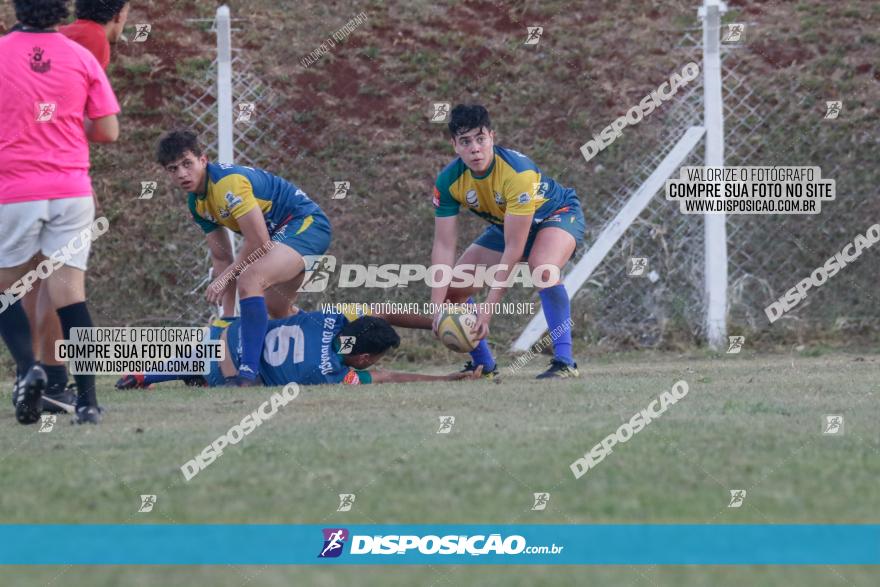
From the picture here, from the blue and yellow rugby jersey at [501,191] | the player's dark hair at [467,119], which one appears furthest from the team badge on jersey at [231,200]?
the player's dark hair at [467,119]

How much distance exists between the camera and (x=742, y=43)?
12484 mm

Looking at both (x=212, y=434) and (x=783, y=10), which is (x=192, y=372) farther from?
(x=783, y=10)

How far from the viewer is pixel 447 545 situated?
321 centimetres

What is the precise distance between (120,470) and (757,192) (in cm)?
754

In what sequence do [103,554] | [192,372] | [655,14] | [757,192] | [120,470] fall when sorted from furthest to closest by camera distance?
[655,14]
[757,192]
[192,372]
[120,470]
[103,554]

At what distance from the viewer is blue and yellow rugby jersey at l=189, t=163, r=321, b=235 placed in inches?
300

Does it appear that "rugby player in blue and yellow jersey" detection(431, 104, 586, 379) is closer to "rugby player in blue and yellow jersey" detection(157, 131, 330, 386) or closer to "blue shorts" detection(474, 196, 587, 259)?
"blue shorts" detection(474, 196, 587, 259)

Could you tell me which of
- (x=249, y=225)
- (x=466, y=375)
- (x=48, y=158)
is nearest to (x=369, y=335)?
(x=466, y=375)

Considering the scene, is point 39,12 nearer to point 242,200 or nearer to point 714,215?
point 242,200

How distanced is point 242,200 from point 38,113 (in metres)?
2.07

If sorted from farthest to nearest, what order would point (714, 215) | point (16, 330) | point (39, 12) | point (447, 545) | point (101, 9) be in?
1. point (714, 215)
2. point (101, 9)
3. point (16, 330)
4. point (39, 12)
5. point (447, 545)

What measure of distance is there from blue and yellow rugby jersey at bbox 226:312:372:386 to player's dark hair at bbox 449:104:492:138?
143 centimetres

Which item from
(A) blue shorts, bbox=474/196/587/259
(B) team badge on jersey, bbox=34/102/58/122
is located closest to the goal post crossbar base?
(A) blue shorts, bbox=474/196/587/259

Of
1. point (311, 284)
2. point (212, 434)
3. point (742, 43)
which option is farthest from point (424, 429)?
point (742, 43)
